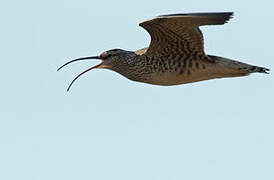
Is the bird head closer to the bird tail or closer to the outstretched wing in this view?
the outstretched wing

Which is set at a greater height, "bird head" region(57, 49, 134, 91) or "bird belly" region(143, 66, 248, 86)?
"bird head" region(57, 49, 134, 91)

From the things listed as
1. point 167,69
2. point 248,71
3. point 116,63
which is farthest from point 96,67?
point 248,71

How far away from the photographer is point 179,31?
18219 millimetres

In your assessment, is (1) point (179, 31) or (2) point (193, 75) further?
(2) point (193, 75)

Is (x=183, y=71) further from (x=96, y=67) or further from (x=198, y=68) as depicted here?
(x=96, y=67)

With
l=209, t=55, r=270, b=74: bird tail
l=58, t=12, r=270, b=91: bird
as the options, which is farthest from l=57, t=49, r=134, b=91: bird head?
l=209, t=55, r=270, b=74: bird tail

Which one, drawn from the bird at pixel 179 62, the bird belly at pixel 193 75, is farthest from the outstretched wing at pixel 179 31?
the bird belly at pixel 193 75

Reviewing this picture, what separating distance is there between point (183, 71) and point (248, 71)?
1.47m

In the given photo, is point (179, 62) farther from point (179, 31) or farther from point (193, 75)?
point (179, 31)

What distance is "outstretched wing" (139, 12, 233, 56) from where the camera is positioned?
1702 cm

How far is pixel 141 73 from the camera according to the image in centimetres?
1936

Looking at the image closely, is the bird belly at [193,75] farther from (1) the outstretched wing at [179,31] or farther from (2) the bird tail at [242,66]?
(1) the outstretched wing at [179,31]

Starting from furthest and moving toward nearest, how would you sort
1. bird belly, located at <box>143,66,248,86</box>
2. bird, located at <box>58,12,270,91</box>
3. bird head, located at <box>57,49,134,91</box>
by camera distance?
1. bird head, located at <box>57,49,134,91</box>
2. bird belly, located at <box>143,66,248,86</box>
3. bird, located at <box>58,12,270,91</box>

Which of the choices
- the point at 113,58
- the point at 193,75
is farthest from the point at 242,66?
the point at 113,58
